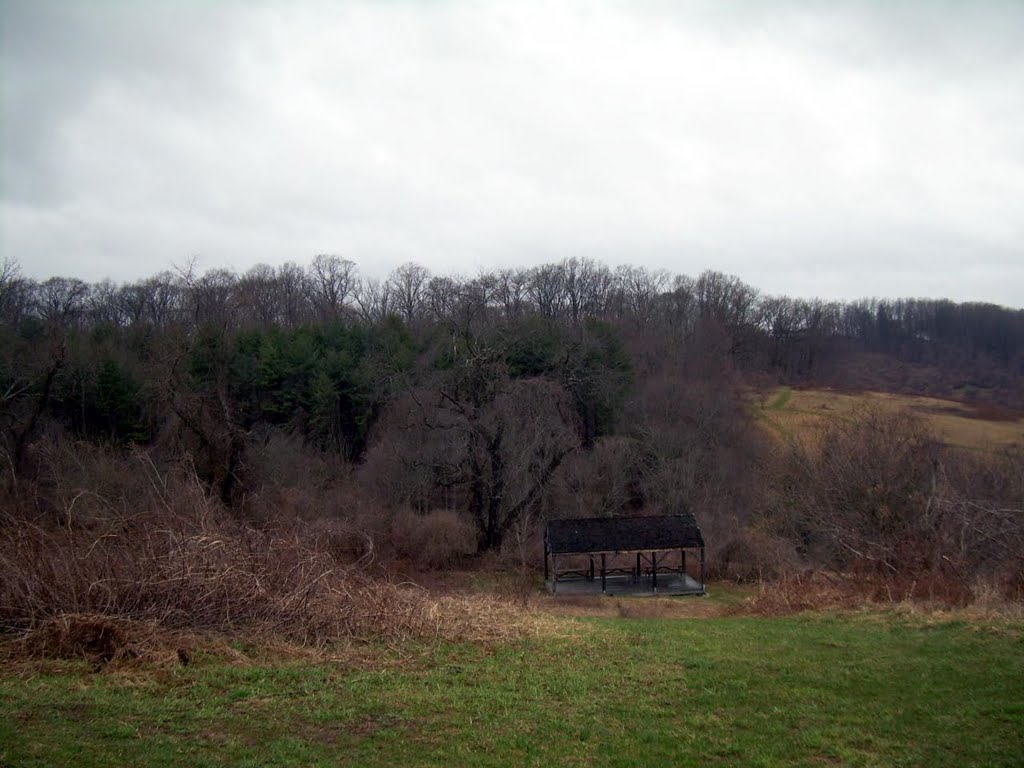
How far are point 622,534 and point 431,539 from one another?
8226 mm

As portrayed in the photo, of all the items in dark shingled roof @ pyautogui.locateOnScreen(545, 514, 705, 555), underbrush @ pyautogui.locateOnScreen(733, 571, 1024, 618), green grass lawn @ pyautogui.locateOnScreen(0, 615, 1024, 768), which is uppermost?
green grass lawn @ pyautogui.locateOnScreen(0, 615, 1024, 768)

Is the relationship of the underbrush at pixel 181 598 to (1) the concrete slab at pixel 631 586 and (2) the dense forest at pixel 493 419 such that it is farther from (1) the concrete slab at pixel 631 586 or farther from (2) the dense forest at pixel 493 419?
(1) the concrete slab at pixel 631 586

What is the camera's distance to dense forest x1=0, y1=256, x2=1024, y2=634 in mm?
27078

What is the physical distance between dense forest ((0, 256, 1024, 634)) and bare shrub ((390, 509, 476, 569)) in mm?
87

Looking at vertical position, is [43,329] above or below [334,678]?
above

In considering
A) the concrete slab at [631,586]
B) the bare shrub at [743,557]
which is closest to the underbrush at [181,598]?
the concrete slab at [631,586]

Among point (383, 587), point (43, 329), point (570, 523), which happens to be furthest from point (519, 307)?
point (383, 587)

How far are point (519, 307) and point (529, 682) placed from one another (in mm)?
45680

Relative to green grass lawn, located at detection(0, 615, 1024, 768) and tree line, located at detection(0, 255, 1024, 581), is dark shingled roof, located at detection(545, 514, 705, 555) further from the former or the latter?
green grass lawn, located at detection(0, 615, 1024, 768)

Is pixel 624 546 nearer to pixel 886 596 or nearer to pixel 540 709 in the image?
pixel 886 596

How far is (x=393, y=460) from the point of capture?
125 ft

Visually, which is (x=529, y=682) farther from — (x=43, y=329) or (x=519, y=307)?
(x=519, y=307)

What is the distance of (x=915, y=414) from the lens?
1367 inches

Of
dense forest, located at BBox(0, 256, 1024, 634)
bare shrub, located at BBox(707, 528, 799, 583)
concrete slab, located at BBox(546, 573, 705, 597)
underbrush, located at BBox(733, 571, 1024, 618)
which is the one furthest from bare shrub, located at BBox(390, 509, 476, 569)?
underbrush, located at BBox(733, 571, 1024, 618)
